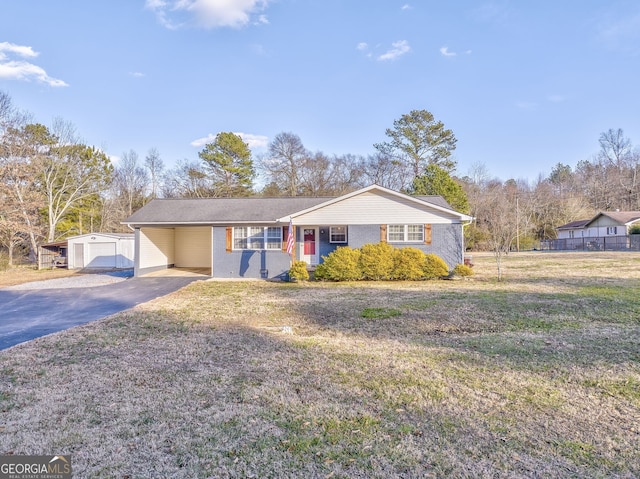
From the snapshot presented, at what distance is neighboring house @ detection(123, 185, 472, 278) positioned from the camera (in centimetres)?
1476

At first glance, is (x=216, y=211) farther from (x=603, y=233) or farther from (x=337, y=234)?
(x=603, y=233)

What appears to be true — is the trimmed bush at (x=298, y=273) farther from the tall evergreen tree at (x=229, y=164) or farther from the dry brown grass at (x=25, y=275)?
the tall evergreen tree at (x=229, y=164)

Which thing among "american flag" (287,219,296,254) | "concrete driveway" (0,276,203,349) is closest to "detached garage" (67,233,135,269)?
"concrete driveway" (0,276,203,349)

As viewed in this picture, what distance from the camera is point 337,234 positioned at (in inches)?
647

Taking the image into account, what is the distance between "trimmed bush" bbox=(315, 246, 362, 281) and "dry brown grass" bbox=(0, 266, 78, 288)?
12.5m

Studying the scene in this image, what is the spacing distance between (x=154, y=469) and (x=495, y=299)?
8974 millimetres

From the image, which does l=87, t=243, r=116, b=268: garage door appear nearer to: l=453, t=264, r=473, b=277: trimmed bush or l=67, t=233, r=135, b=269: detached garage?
l=67, t=233, r=135, b=269: detached garage

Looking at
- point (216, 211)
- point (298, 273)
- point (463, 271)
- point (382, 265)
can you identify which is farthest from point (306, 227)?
point (463, 271)

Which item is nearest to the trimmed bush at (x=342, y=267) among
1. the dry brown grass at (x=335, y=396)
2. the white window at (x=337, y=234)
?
the white window at (x=337, y=234)

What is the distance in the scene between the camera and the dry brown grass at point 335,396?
260 centimetres

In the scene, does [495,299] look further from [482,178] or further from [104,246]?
[482,178]

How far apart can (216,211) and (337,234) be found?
5.63 meters

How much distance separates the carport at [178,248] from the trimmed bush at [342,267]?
6580mm

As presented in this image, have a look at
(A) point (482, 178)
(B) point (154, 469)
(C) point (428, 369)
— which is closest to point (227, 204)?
(C) point (428, 369)
